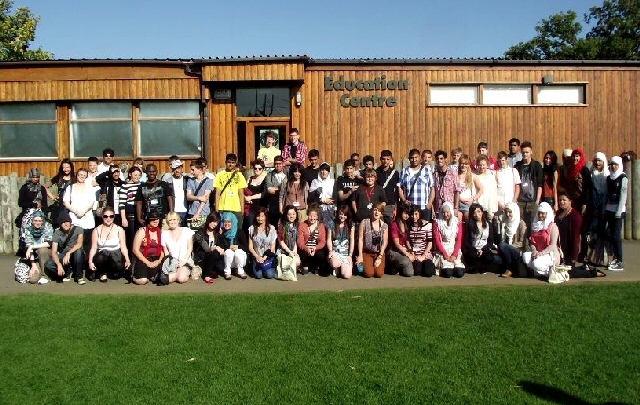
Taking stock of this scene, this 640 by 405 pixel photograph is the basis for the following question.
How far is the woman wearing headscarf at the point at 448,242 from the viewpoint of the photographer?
1059 centimetres

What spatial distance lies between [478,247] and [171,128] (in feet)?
31.6

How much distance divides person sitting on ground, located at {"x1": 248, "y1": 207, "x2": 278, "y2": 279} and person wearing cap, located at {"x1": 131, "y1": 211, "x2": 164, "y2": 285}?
1398 millimetres

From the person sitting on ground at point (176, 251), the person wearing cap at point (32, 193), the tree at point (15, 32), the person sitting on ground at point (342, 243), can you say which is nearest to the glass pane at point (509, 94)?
the person sitting on ground at point (342, 243)

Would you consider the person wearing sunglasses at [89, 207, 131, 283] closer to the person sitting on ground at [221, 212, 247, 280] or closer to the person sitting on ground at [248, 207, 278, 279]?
the person sitting on ground at [221, 212, 247, 280]

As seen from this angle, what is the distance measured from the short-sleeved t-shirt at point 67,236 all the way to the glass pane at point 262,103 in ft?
24.8

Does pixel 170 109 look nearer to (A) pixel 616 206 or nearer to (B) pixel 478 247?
(B) pixel 478 247

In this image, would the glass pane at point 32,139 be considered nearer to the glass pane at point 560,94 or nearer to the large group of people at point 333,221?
the large group of people at point 333,221

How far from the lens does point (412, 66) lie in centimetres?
1748

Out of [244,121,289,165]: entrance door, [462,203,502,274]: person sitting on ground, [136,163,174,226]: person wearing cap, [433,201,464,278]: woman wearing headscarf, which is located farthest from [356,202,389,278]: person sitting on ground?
[244,121,289,165]: entrance door

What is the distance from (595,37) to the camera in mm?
49562

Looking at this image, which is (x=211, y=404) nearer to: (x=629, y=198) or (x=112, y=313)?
(x=112, y=313)

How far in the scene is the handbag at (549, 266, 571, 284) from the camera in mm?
9906

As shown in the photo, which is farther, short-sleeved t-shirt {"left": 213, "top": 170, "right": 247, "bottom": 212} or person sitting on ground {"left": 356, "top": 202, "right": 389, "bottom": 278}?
short-sleeved t-shirt {"left": 213, "top": 170, "right": 247, "bottom": 212}

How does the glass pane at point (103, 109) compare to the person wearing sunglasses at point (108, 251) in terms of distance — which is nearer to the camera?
the person wearing sunglasses at point (108, 251)
